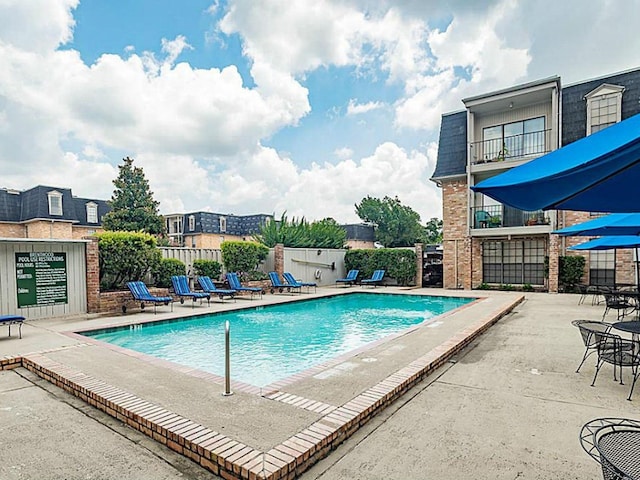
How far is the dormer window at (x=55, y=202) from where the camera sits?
28.7 meters

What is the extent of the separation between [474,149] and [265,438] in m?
18.2

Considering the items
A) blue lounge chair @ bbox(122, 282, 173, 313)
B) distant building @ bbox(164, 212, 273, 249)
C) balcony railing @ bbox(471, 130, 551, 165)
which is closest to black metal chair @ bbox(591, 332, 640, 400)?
blue lounge chair @ bbox(122, 282, 173, 313)

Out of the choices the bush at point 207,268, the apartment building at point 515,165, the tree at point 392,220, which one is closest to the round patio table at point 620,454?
the apartment building at point 515,165

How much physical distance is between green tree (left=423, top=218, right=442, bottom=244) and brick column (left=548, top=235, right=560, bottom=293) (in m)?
31.6

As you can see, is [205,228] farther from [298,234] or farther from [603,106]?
[603,106]

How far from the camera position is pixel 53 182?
29297 millimetres

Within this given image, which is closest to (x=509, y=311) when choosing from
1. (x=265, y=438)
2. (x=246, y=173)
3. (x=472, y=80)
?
(x=265, y=438)

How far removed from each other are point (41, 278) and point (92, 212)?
1035 inches

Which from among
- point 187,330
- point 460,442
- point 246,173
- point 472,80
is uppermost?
point 472,80

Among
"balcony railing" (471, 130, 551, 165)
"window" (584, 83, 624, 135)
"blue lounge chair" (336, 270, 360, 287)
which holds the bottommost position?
"blue lounge chair" (336, 270, 360, 287)

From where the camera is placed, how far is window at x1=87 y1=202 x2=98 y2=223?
3231 centimetres

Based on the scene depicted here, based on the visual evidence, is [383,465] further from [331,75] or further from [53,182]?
[53,182]

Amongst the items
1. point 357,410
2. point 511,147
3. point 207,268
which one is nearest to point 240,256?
point 207,268

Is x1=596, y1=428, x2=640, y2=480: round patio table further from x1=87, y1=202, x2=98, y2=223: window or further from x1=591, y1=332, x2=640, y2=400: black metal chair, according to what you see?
x1=87, y1=202, x2=98, y2=223: window
